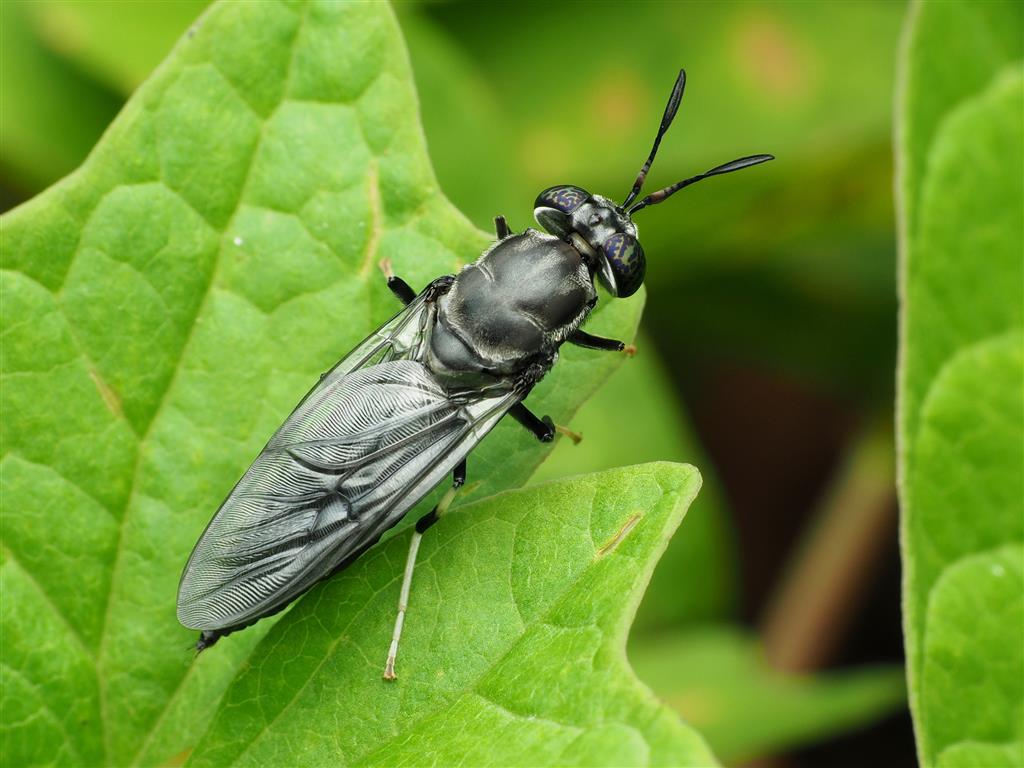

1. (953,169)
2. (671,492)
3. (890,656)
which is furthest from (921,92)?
(890,656)

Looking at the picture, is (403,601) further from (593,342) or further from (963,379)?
(963,379)

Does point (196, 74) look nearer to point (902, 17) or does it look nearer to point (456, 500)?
point (456, 500)

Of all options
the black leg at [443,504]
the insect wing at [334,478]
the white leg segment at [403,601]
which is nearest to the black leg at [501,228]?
the insect wing at [334,478]

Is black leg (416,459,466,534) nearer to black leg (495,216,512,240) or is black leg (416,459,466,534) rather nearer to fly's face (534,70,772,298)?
fly's face (534,70,772,298)

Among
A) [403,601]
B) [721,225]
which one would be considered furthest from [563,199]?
[721,225]

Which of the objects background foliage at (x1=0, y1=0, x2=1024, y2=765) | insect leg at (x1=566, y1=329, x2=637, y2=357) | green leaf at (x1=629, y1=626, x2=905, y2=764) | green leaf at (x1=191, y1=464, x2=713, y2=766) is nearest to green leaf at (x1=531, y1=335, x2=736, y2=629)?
green leaf at (x1=629, y1=626, x2=905, y2=764)

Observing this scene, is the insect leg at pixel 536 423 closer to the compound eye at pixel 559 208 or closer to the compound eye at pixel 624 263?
the compound eye at pixel 624 263
